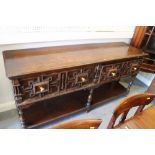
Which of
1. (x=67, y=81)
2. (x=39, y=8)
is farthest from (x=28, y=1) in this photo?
(x=67, y=81)

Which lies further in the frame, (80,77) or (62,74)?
(80,77)

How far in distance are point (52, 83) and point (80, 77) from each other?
28 centimetres

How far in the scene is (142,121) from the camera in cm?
91

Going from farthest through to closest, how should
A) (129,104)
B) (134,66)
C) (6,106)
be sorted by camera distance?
1. (134,66)
2. (6,106)
3. (129,104)

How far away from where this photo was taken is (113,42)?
1962 mm

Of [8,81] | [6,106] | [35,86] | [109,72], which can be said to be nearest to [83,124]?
[35,86]

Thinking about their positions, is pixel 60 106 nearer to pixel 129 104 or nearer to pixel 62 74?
pixel 62 74

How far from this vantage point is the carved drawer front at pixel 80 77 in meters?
1.35

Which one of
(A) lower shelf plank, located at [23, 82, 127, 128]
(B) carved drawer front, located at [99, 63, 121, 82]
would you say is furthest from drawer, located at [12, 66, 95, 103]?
(A) lower shelf plank, located at [23, 82, 127, 128]

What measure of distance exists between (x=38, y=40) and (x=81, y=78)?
0.54 metres

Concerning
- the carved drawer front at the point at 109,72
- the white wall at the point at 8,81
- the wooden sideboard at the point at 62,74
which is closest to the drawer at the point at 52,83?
the wooden sideboard at the point at 62,74

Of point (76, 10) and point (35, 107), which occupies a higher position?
point (76, 10)

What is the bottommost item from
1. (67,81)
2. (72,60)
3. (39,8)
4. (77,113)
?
(77,113)
